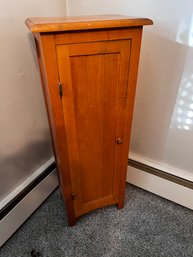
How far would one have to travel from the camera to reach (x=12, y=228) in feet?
4.06

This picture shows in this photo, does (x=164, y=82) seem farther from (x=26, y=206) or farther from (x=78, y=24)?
(x=26, y=206)

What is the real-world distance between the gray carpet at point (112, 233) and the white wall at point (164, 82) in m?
0.32

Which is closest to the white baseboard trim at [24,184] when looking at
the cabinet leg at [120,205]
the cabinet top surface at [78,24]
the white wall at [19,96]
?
the white wall at [19,96]

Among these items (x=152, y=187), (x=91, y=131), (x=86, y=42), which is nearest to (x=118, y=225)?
(x=152, y=187)

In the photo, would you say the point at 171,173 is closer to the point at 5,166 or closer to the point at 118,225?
the point at 118,225

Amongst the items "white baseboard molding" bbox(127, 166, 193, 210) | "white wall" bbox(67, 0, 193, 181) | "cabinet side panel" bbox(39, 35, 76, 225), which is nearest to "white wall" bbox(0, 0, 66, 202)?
"cabinet side panel" bbox(39, 35, 76, 225)

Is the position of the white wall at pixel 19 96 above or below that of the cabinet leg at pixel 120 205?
above

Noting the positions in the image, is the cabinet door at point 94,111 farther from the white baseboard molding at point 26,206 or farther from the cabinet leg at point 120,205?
the white baseboard molding at point 26,206

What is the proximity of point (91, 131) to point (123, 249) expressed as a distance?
0.78m

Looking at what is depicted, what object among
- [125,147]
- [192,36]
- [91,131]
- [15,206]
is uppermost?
[192,36]

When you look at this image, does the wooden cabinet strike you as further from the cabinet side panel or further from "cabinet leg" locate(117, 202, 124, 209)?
"cabinet leg" locate(117, 202, 124, 209)

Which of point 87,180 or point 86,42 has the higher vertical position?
point 86,42

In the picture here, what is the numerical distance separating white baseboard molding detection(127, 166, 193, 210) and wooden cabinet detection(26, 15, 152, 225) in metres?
0.37

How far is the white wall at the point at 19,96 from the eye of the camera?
0.97 m
